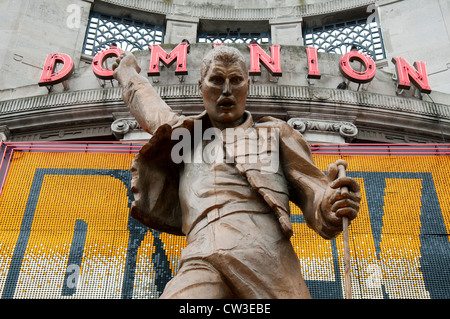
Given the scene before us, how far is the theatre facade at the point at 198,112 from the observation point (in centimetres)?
1056

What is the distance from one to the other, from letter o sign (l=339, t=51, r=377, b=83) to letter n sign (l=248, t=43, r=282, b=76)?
1554 mm

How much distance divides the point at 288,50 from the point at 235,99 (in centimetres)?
1108

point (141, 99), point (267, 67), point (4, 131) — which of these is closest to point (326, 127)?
point (267, 67)

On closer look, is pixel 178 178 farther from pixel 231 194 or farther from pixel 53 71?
pixel 53 71

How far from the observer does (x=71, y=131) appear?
15336 mm

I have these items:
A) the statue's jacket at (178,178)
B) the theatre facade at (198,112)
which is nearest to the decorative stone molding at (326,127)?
the theatre facade at (198,112)

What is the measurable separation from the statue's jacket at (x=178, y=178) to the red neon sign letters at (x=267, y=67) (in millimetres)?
9603

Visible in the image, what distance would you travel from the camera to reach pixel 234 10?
2097 cm

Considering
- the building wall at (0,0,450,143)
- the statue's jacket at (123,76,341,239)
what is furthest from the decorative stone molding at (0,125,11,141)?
the statue's jacket at (123,76,341,239)

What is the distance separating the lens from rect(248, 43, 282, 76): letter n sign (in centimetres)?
1513

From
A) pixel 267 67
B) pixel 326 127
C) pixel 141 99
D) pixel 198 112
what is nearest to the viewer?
pixel 141 99

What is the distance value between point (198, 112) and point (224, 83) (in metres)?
9.20
